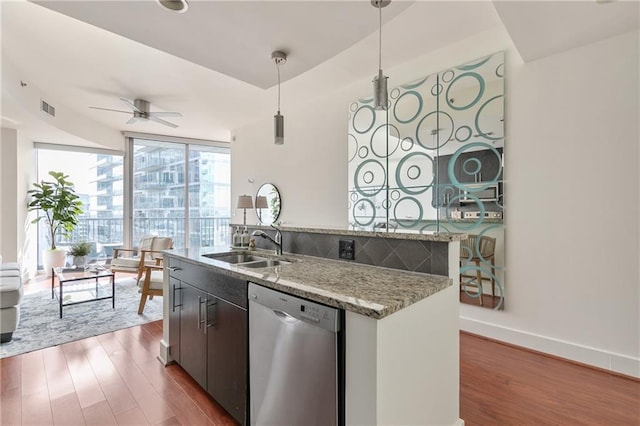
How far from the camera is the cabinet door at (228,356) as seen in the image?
1691 millimetres

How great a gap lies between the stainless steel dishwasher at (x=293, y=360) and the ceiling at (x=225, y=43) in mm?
1670

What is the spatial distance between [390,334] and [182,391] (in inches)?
68.6

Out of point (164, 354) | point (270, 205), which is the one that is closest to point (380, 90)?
point (164, 354)

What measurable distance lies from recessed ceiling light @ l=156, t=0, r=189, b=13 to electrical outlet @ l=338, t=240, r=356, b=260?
1.69 m

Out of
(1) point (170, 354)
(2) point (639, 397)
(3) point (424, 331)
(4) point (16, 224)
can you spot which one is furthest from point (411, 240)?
(4) point (16, 224)

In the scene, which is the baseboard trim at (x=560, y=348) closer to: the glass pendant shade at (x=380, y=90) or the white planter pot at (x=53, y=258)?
the glass pendant shade at (x=380, y=90)

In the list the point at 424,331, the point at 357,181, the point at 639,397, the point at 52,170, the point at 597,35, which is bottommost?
the point at 639,397

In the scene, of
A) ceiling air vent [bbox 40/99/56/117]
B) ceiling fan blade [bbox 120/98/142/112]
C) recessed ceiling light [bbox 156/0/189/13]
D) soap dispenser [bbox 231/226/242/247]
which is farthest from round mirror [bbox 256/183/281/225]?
recessed ceiling light [bbox 156/0/189/13]

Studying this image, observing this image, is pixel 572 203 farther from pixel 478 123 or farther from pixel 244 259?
pixel 244 259

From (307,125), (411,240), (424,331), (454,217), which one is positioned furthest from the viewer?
(307,125)

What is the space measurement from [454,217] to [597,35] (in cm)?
177

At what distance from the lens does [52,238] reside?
5445 mm

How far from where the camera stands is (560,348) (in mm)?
2559

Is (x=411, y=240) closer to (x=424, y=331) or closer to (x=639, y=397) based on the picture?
(x=424, y=331)
